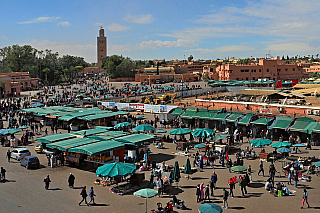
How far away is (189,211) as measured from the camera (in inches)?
509

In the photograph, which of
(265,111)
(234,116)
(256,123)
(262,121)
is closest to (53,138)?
(234,116)

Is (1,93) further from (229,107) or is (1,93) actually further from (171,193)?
(171,193)

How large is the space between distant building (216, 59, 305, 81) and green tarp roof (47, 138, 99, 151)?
227ft

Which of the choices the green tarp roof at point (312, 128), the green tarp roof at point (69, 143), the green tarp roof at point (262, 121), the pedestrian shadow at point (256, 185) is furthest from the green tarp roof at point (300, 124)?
the green tarp roof at point (69, 143)

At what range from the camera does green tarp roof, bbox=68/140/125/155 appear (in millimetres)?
18016

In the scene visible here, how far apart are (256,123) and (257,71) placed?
65.4 meters

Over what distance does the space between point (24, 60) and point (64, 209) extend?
98021mm

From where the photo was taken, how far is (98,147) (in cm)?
1870

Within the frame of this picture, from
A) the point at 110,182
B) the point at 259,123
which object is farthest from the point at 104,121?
the point at 110,182

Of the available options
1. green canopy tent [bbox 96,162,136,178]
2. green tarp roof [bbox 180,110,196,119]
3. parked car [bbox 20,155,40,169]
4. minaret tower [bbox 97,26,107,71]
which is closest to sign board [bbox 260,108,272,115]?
green tarp roof [bbox 180,110,196,119]

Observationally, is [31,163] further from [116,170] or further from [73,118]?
[73,118]

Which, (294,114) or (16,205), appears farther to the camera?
(294,114)

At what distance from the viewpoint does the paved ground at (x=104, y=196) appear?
43.5 ft

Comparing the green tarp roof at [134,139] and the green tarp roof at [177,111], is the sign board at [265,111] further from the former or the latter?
the green tarp roof at [134,139]
